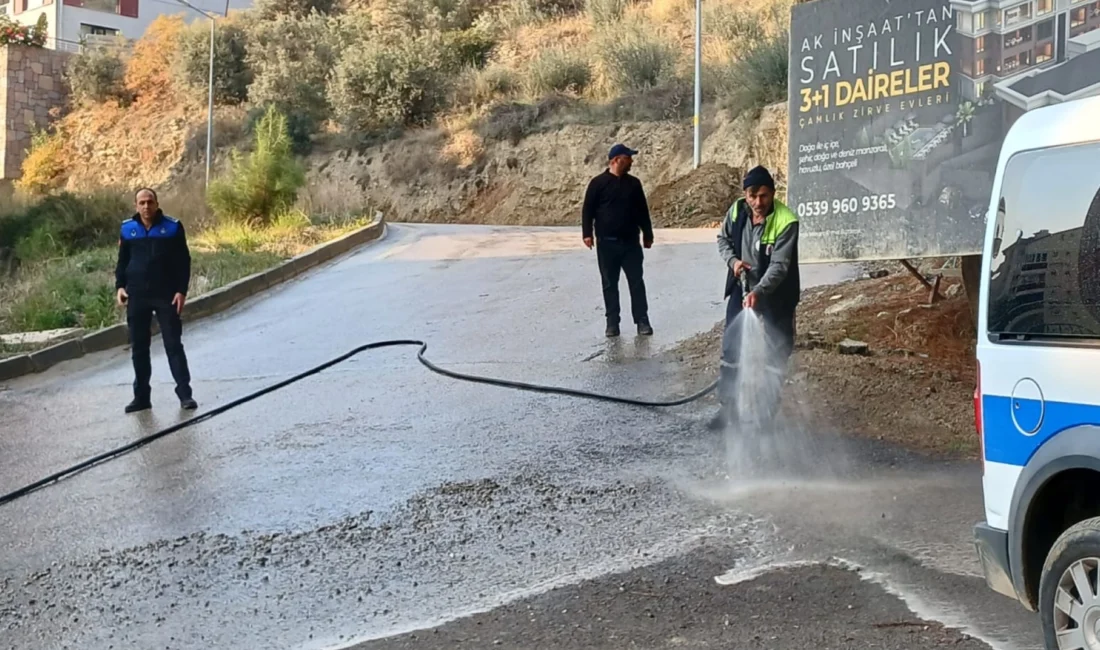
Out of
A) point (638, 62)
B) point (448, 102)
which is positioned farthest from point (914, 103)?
point (448, 102)

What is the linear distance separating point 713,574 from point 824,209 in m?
4.32

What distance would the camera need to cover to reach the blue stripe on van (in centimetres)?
345

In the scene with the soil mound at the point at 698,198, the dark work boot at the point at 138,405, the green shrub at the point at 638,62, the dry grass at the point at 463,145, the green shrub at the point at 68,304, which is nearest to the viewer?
the dark work boot at the point at 138,405

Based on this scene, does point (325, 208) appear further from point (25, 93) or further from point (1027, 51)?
point (25, 93)

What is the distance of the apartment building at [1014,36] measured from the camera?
281 inches

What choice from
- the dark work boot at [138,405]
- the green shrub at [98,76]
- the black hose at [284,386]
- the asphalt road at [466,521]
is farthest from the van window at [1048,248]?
the green shrub at [98,76]

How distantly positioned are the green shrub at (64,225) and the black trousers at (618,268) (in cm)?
1953

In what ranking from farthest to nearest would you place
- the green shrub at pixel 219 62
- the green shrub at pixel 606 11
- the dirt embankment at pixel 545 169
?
the green shrub at pixel 219 62
the green shrub at pixel 606 11
the dirt embankment at pixel 545 169

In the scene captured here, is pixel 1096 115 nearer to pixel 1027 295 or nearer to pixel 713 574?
pixel 1027 295

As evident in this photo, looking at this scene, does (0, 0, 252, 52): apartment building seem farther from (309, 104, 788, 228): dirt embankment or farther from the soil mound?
the soil mound

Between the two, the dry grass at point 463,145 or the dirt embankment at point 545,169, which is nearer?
the dirt embankment at point 545,169

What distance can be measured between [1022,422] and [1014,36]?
4590 millimetres

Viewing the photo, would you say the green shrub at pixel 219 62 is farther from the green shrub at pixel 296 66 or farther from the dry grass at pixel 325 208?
the dry grass at pixel 325 208

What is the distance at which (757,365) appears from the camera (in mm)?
7434
